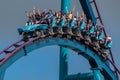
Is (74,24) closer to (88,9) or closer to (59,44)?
(59,44)

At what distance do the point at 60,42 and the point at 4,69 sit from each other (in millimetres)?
2754

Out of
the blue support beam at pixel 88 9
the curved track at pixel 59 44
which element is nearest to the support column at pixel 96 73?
the curved track at pixel 59 44

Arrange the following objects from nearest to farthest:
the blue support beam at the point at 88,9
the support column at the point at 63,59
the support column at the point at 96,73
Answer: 1. the support column at the point at 96,73
2. the support column at the point at 63,59
3. the blue support beam at the point at 88,9

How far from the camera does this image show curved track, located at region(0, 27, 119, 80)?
533 inches

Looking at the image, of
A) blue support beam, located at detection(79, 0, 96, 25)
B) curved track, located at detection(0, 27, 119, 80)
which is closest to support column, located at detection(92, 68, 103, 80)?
curved track, located at detection(0, 27, 119, 80)

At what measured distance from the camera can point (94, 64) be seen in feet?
55.9

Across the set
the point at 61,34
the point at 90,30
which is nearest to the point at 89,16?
the point at 90,30

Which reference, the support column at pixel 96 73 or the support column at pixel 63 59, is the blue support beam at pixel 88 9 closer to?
the support column at pixel 63 59

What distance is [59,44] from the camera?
1547cm

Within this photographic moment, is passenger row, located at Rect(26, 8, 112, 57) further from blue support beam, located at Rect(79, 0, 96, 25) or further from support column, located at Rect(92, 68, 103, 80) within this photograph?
blue support beam, located at Rect(79, 0, 96, 25)

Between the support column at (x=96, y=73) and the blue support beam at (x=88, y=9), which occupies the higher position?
the blue support beam at (x=88, y=9)

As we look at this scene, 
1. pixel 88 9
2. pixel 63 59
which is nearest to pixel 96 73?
pixel 63 59

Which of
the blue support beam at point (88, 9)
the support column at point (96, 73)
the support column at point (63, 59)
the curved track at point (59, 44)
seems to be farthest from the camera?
the blue support beam at point (88, 9)

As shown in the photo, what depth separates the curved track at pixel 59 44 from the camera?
1354cm
